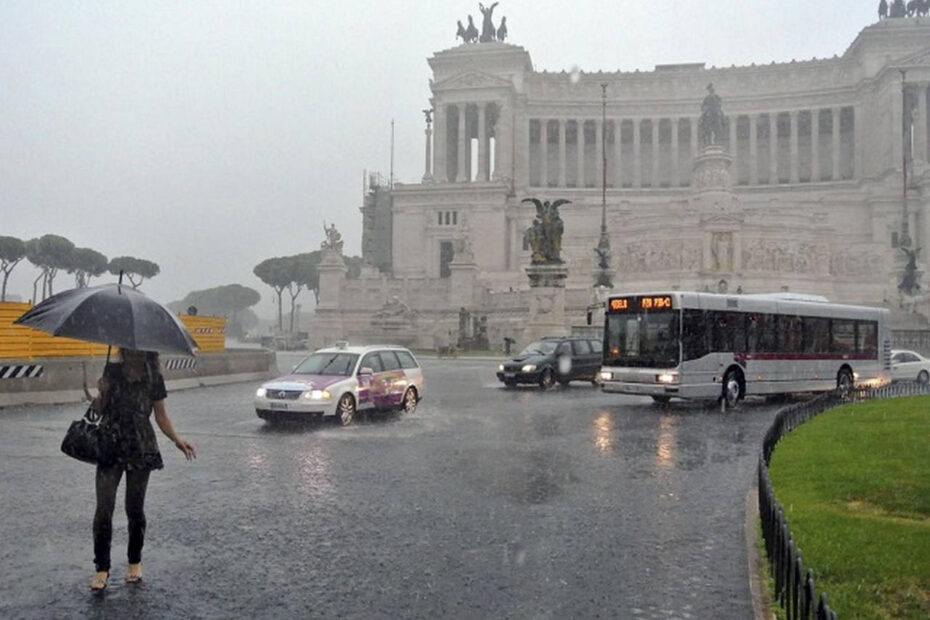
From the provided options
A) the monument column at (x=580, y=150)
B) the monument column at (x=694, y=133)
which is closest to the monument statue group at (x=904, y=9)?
the monument column at (x=694, y=133)

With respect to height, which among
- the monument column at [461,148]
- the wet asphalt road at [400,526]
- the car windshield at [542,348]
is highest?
the monument column at [461,148]

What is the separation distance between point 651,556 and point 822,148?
329ft

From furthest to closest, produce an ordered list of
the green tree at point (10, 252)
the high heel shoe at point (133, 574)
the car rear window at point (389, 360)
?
the green tree at point (10, 252), the car rear window at point (389, 360), the high heel shoe at point (133, 574)

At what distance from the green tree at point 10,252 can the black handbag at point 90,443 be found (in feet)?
275

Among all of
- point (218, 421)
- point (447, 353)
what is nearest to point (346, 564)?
point (218, 421)

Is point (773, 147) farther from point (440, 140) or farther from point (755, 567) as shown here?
point (755, 567)

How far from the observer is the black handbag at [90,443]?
231 inches

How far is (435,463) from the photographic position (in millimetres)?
11688

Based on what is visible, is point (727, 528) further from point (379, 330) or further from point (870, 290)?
point (870, 290)

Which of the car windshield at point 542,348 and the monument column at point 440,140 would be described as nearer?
the car windshield at point 542,348

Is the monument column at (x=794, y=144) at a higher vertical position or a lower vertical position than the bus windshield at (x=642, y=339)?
higher

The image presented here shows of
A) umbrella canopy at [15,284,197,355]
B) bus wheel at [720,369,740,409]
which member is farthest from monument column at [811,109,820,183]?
umbrella canopy at [15,284,197,355]

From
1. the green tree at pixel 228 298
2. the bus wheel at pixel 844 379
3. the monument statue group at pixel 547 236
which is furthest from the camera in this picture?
the green tree at pixel 228 298

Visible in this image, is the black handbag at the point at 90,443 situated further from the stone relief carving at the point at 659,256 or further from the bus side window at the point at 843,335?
the stone relief carving at the point at 659,256
